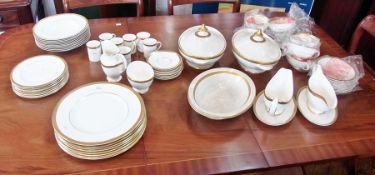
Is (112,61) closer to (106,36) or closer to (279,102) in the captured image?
(106,36)

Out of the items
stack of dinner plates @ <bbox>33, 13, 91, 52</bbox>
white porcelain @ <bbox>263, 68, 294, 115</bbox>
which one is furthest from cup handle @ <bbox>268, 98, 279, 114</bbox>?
stack of dinner plates @ <bbox>33, 13, 91, 52</bbox>

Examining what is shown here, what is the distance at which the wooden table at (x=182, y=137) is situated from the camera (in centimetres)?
80

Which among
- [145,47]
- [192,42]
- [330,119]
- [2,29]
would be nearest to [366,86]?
[330,119]

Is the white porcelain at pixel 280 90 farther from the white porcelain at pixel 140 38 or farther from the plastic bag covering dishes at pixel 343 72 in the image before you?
the white porcelain at pixel 140 38

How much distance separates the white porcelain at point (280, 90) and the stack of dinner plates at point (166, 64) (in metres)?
0.30

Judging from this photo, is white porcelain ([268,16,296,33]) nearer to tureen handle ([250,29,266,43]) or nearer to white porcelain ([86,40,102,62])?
tureen handle ([250,29,266,43])

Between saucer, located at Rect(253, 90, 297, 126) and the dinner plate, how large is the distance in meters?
0.62

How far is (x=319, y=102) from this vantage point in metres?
0.95

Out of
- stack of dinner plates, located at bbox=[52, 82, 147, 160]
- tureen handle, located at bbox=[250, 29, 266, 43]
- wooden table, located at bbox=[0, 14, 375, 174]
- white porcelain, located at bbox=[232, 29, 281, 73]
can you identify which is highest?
tureen handle, located at bbox=[250, 29, 266, 43]

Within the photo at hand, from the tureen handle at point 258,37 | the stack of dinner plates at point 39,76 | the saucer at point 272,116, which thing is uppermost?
the tureen handle at point 258,37

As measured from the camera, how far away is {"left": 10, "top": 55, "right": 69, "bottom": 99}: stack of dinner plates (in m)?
0.96

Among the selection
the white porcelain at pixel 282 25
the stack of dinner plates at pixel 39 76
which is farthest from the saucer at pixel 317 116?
the stack of dinner plates at pixel 39 76

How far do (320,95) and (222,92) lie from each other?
0.96 feet

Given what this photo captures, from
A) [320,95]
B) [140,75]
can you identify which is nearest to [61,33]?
[140,75]
